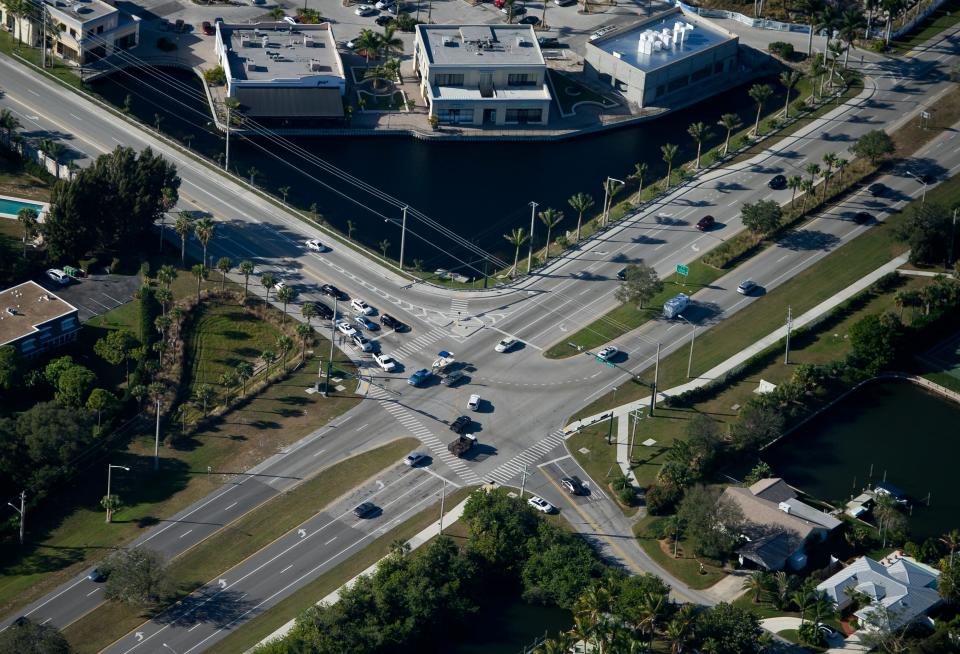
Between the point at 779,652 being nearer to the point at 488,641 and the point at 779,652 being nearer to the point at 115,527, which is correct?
the point at 488,641

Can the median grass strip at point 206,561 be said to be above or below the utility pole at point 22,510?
below

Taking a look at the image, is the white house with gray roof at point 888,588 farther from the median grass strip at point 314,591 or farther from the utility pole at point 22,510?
the utility pole at point 22,510

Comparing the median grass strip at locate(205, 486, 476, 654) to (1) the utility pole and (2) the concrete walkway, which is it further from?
(1) the utility pole

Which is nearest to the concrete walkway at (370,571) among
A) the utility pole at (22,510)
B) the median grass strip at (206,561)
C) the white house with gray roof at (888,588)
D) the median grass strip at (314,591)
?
the median grass strip at (314,591)

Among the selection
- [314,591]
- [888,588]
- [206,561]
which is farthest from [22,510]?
[888,588]

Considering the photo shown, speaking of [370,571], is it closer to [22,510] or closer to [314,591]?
[314,591]

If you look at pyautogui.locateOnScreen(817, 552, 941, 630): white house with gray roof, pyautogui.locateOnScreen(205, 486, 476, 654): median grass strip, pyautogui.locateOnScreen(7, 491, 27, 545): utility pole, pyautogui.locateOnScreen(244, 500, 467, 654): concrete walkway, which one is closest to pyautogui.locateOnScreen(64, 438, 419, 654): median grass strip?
pyautogui.locateOnScreen(205, 486, 476, 654): median grass strip
